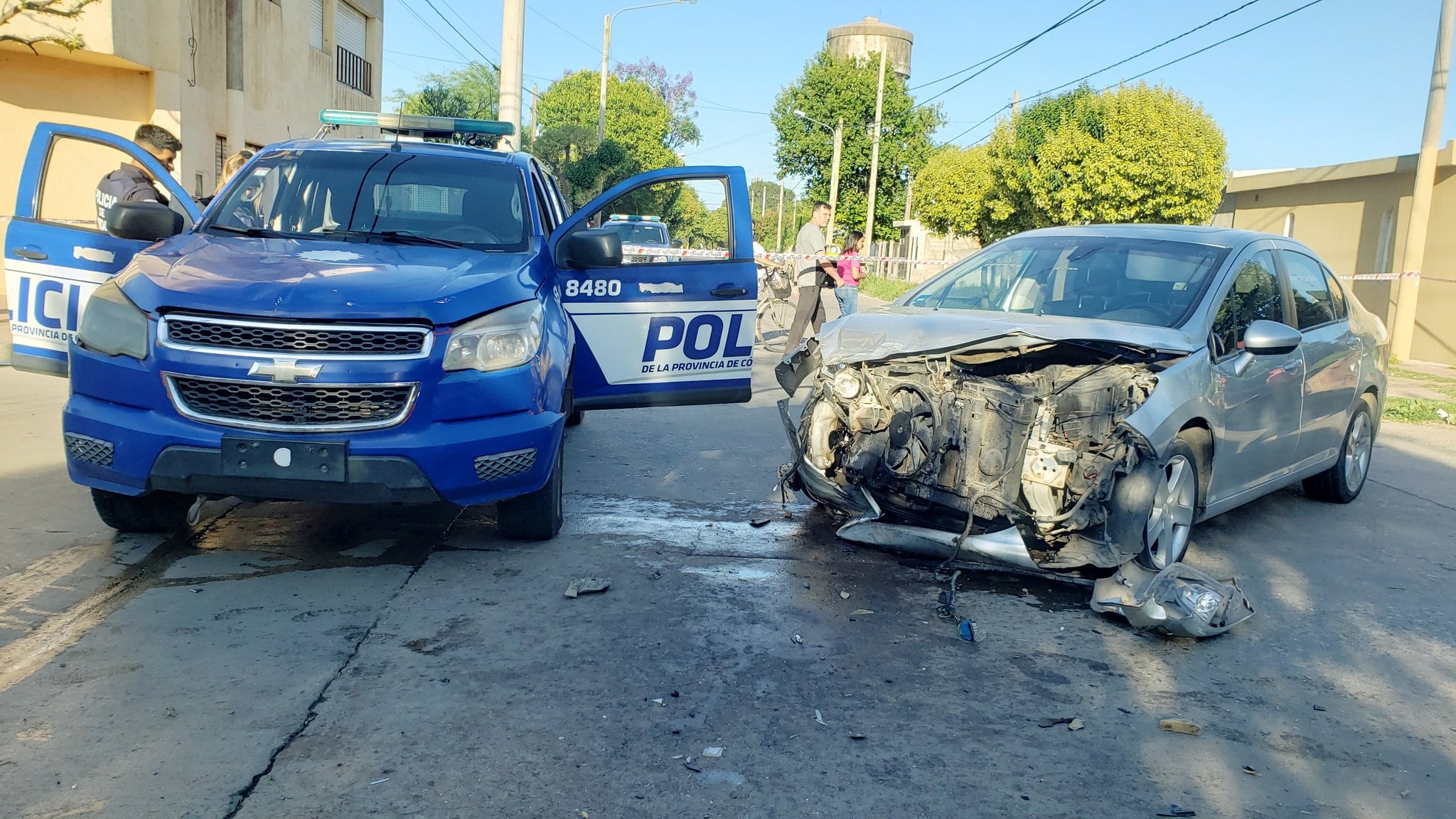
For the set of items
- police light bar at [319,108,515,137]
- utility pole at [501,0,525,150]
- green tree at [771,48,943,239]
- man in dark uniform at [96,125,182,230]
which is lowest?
Result: man in dark uniform at [96,125,182,230]

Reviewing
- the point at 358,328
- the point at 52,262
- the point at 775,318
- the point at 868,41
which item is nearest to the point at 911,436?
the point at 358,328

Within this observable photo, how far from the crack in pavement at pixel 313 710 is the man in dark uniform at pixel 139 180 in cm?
400

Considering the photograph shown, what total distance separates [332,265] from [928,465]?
2716 mm

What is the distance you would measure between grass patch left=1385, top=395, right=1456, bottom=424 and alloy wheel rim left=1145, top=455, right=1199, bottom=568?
7.75 metres

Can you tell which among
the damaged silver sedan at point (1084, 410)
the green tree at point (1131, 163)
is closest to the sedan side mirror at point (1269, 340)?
the damaged silver sedan at point (1084, 410)

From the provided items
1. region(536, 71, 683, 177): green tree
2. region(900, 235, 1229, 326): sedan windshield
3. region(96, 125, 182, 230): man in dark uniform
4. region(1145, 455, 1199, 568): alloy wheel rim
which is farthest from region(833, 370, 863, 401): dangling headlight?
region(536, 71, 683, 177): green tree

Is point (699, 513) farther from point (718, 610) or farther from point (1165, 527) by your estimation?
point (1165, 527)

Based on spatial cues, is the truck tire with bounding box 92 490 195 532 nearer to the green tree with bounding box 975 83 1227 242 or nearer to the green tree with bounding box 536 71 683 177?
the green tree with bounding box 975 83 1227 242

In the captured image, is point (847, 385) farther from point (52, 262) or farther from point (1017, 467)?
point (52, 262)

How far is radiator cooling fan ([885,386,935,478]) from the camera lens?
16.7 feet

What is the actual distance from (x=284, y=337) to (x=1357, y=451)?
21.0 feet

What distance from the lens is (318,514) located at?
5.78 metres

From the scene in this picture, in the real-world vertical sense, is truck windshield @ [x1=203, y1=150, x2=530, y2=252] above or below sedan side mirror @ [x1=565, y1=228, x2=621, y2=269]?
above

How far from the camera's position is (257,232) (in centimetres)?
570
